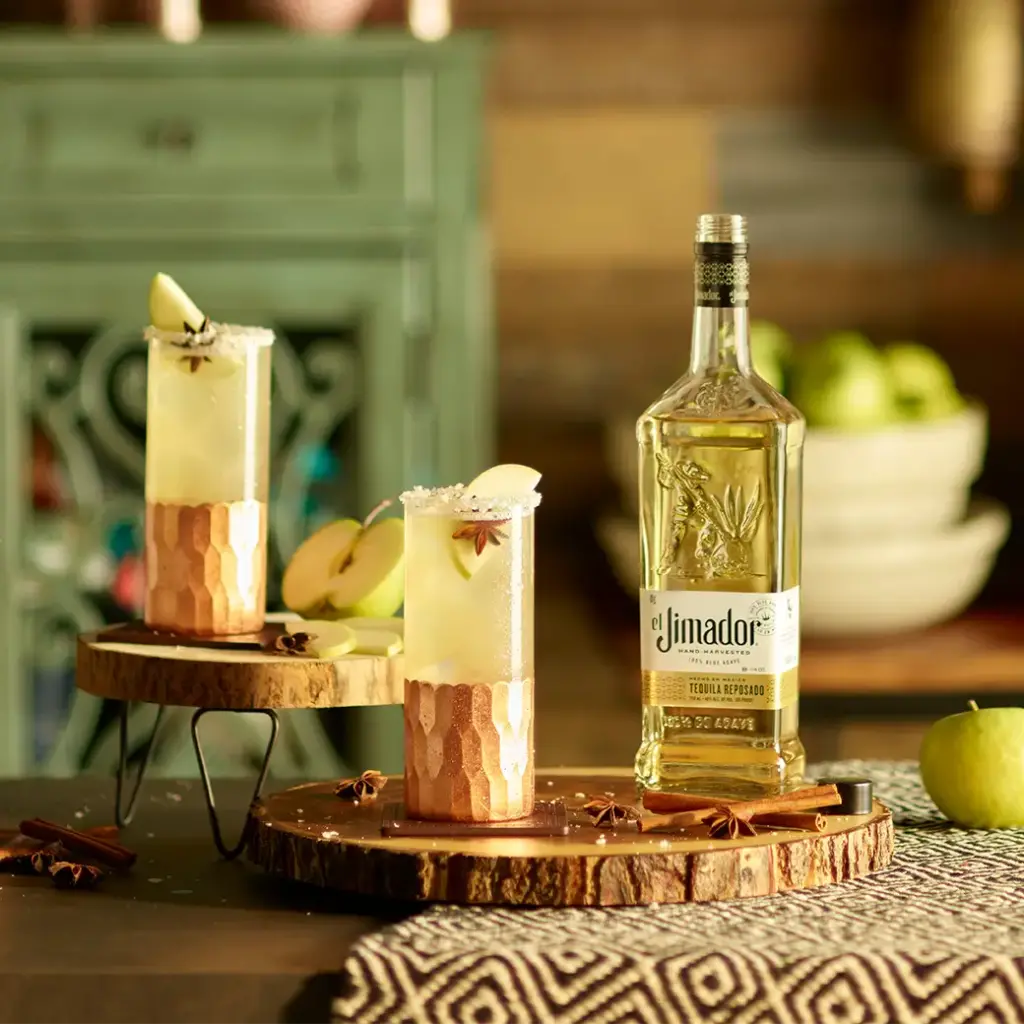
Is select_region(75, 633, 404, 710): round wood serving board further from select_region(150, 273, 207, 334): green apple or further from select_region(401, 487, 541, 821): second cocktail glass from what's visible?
select_region(150, 273, 207, 334): green apple

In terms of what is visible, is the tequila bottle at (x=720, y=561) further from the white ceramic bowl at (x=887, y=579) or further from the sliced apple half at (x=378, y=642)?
the white ceramic bowl at (x=887, y=579)

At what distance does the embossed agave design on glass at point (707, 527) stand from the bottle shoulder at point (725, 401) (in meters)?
0.03

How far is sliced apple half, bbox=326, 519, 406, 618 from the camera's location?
50.5 inches

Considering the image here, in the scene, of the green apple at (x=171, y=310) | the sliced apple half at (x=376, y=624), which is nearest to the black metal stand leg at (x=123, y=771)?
the sliced apple half at (x=376, y=624)

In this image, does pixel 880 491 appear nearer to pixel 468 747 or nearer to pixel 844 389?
pixel 844 389

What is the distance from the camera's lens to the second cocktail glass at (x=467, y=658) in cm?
105

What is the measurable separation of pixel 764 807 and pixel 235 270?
1.41 metres

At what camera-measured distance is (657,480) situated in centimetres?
113

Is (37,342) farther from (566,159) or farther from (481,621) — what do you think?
(481,621)

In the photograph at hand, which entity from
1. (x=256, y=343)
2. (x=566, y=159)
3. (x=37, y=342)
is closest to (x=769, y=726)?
(x=256, y=343)

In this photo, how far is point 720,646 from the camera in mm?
1084

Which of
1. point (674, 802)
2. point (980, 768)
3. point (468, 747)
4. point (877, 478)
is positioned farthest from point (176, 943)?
point (877, 478)

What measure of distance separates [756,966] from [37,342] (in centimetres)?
167

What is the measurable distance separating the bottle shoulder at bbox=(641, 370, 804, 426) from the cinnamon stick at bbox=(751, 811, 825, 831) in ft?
0.74
